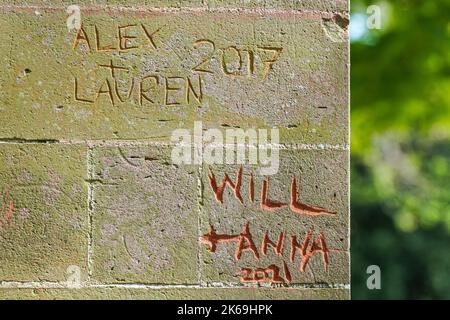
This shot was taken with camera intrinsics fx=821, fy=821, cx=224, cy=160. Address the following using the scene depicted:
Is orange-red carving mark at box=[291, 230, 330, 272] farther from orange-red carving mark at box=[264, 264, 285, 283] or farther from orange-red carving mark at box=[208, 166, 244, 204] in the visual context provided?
orange-red carving mark at box=[208, 166, 244, 204]

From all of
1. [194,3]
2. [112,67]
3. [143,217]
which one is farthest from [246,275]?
[194,3]

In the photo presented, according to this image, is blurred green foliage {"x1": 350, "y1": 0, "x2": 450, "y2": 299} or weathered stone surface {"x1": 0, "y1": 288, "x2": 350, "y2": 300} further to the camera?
blurred green foliage {"x1": 350, "y1": 0, "x2": 450, "y2": 299}

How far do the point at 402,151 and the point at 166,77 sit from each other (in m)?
13.2

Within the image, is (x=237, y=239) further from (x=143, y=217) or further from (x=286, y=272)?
(x=143, y=217)

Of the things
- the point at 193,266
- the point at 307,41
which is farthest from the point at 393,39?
the point at 193,266

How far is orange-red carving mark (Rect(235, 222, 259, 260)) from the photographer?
3.46 metres

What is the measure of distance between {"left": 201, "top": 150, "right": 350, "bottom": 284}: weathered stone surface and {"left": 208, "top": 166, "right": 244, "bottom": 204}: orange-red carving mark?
0.04 ft

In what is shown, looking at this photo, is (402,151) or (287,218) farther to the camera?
(402,151)

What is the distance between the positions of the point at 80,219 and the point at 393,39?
184 inches

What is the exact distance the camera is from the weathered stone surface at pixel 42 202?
3.45m

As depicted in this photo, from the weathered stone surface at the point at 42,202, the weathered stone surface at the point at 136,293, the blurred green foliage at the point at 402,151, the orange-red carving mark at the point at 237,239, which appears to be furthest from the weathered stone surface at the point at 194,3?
the blurred green foliage at the point at 402,151

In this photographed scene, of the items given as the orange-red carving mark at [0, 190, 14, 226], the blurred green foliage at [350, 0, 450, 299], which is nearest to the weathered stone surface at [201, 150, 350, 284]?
the orange-red carving mark at [0, 190, 14, 226]

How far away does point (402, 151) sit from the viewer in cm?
1611

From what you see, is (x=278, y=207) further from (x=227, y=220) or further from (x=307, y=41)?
(x=307, y=41)
